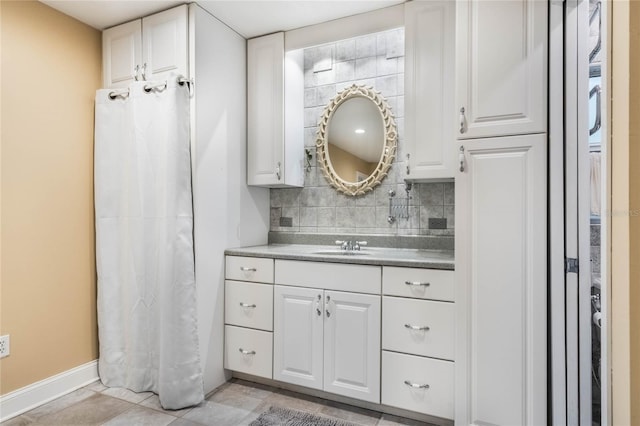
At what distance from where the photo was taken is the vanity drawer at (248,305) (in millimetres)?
2324

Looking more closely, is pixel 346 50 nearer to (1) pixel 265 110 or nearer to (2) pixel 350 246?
(1) pixel 265 110

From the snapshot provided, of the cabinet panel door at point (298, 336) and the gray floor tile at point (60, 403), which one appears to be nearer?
the gray floor tile at point (60, 403)

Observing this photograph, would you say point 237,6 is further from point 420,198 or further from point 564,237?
point 564,237

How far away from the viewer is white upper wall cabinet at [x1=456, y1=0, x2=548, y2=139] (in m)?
1.61

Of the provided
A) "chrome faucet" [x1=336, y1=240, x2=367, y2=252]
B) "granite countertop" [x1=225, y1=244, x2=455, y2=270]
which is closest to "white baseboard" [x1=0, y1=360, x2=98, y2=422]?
"granite countertop" [x1=225, y1=244, x2=455, y2=270]

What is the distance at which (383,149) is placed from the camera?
2.62m

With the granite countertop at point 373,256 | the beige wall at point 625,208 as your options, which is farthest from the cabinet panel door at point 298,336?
the beige wall at point 625,208

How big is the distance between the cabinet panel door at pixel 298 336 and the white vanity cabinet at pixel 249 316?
6cm

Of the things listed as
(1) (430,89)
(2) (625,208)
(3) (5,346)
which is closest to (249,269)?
(3) (5,346)

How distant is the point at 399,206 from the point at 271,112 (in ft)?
3.74

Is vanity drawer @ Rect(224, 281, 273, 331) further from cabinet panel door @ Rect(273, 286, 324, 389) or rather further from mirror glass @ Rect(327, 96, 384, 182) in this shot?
mirror glass @ Rect(327, 96, 384, 182)

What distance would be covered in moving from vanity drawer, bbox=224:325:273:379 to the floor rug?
28 centimetres

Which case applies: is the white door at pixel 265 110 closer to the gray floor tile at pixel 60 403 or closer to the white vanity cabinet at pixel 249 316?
the white vanity cabinet at pixel 249 316

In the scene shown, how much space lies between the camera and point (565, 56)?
1581mm
